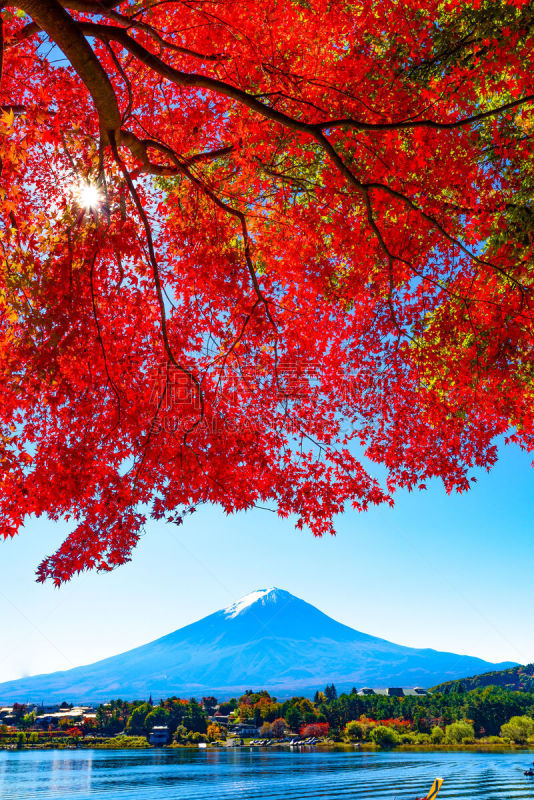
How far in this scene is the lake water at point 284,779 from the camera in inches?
1618

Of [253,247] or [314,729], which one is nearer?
[253,247]

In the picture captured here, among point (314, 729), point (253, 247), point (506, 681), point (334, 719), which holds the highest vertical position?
point (253, 247)

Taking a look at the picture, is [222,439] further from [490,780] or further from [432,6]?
[490,780]

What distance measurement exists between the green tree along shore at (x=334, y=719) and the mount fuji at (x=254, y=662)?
54.1 m

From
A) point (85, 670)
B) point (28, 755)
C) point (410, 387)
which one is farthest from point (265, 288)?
point (85, 670)

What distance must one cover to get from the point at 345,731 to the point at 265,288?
60.4m

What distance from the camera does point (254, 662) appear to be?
480ft

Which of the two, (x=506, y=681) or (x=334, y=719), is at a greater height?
(x=506, y=681)

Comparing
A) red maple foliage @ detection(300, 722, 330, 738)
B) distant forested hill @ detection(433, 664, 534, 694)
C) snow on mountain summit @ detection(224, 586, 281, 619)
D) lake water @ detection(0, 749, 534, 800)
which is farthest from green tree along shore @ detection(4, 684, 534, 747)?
snow on mountain summit @ detection(224, 586, 281, 619)

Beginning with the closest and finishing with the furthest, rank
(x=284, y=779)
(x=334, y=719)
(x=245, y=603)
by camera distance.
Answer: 1. (x=284, y=779)
2. (x=334, y=719)
3. (x=245, y=603)

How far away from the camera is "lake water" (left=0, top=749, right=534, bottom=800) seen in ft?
135

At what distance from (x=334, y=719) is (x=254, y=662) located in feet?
325

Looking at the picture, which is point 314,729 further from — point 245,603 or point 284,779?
point 245,603

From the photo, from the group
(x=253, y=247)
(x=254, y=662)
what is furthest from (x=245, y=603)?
(x=253, y=247)
